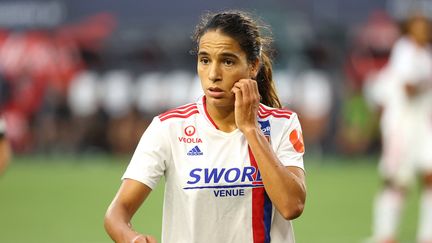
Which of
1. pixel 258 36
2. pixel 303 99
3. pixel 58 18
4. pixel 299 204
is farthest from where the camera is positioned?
pixel 58 18

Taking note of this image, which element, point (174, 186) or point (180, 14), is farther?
point (180, 14)

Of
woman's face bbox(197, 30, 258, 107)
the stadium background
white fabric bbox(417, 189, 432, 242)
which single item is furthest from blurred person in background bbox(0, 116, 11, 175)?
the stadium background

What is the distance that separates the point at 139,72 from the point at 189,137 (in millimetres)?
15278

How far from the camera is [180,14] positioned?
19984 mm

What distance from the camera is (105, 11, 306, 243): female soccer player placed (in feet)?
14.6

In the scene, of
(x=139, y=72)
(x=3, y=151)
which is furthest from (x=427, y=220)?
(x=139, y=72)

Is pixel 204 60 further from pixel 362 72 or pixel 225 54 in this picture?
pixel 362 72

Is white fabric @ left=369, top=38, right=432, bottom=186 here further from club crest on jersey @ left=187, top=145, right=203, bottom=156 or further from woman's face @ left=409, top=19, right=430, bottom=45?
club crest on jersey @ left=187, top=145, right=203, bottom=156

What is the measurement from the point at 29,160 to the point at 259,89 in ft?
49.6

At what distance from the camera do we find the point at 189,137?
183 inches

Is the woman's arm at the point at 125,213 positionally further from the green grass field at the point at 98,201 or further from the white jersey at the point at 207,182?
the green grass field at the point at 98,201

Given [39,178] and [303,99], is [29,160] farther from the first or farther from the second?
[303,99]

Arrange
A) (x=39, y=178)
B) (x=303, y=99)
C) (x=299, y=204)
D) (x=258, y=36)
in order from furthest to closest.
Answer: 1. (x=303, y=99)
2. (x=39, y=178)
3. (x=258, y=36)
4. (x=299, y=204)

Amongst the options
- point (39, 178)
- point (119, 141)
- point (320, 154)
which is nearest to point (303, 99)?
point (320, 154)
